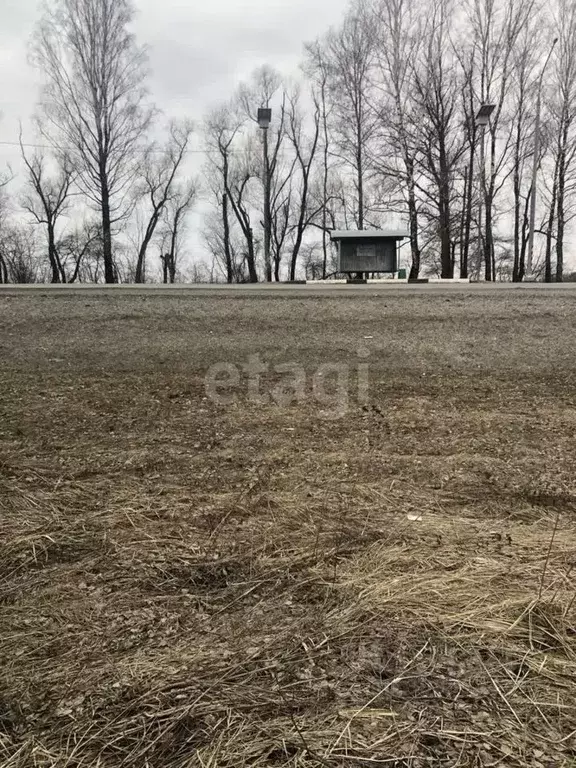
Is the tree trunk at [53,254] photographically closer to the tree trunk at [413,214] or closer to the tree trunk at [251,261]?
the tree trunk at [251,261]

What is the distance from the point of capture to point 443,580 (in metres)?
2.21

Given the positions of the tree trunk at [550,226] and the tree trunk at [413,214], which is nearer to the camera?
the tree trunk at [413,214]

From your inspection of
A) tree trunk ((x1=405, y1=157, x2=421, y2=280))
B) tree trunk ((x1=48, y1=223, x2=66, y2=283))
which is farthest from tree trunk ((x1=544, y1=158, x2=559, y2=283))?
tree trunk ((x1=48, y1=223, x2=66, y2=283))

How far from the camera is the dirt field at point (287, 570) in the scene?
1.51 metres

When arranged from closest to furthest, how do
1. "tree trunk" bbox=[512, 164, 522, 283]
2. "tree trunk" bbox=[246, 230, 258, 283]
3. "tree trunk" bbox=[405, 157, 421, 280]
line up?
"tree trunk" bbox=[405, 157, 421, 280]
"tree trunk" bbox=[512, 164, 522, 283]
"tree trunk" bbox=[246, 230, 258, 283]

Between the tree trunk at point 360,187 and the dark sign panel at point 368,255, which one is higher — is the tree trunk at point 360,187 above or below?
above

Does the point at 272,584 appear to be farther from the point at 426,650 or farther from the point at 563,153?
the point at 563,153

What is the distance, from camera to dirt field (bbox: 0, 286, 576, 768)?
1.51 metres

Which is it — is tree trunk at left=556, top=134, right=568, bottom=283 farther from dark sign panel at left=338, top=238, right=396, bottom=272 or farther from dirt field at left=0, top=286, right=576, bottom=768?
dirt field at left=0, top=286, right=576, bottom=768

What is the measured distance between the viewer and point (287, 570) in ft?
7.61

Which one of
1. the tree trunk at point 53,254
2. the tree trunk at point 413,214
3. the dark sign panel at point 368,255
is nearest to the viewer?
the dark sign panel at point 368,255

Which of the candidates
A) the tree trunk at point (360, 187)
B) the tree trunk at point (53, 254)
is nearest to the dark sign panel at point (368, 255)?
the tree trunk at point (360, 187)

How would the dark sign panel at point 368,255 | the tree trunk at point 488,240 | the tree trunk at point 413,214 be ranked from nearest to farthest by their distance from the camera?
the dark sign panel at point 368,255, the tree trunk at point 413,214, the tree trunk at point 488,240

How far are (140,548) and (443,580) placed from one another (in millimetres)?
1361
